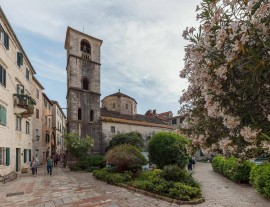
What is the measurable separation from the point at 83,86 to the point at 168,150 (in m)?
19.3

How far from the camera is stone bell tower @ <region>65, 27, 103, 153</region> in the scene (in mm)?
33031

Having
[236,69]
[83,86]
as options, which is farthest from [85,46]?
[236,69]

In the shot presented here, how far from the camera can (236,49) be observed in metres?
2.57

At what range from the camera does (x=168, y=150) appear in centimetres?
1952

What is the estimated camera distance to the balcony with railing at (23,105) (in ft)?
71.6

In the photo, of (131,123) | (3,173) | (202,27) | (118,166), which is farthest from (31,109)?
(202,27)

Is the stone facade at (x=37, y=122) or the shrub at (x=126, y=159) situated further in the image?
the stone facade at (x=37, y=122)

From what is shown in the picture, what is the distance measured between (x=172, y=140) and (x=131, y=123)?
2025 cm

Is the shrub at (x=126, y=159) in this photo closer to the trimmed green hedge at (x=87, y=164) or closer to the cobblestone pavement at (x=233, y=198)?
the cobblestone pavement at (x=233, y=198)

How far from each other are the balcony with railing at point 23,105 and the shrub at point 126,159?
9.69 meters

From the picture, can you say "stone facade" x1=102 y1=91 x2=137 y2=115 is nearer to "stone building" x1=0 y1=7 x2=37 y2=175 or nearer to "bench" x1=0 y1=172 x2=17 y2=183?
"stone building" x1=0 y1=7 x2=37 y2=175

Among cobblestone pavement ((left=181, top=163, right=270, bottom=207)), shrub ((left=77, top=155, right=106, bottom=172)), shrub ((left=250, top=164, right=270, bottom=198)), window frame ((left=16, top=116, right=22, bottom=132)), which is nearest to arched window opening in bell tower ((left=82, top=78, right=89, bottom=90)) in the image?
shrub ((left=77, top=155, right=106, bottom=172))

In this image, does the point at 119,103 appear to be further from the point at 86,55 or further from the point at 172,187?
the point at 172,187

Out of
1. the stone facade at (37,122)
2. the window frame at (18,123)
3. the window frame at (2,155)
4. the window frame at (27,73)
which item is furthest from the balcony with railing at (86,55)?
the window frame at (2,155)
